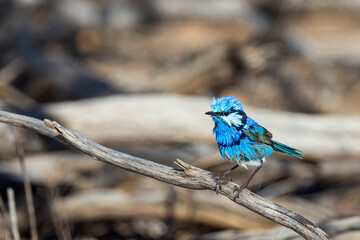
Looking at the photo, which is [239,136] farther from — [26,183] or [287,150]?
[26,183]

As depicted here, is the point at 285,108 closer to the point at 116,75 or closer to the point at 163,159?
the point at 163,159

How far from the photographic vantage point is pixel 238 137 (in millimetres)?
2701

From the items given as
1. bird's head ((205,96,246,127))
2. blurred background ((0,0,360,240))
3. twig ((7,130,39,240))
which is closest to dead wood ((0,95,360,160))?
blurred background ((0,0,360,240))

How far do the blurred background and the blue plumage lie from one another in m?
0.83

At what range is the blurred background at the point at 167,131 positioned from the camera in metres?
5.12

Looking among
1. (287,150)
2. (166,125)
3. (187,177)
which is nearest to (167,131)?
(166,125)

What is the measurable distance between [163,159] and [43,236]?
1679mm

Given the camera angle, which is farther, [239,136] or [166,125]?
[166,125]

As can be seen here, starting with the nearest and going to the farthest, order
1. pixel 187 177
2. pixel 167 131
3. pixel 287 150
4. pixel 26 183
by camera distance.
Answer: pixel 287 150, pixel 187 177, pixel 26 183, pixel 167 131

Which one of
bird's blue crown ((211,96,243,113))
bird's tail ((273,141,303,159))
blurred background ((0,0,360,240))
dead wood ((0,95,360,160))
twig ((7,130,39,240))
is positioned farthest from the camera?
dead wood ((0,95,360,160))

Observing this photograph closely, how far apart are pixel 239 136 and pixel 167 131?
301cm

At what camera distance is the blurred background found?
512 centimetres

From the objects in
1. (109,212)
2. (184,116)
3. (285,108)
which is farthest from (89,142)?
(285,108)

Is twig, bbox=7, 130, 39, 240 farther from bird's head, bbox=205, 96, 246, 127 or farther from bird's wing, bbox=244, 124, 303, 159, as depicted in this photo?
bird's wing, bbox=244, 124, 303, 159
